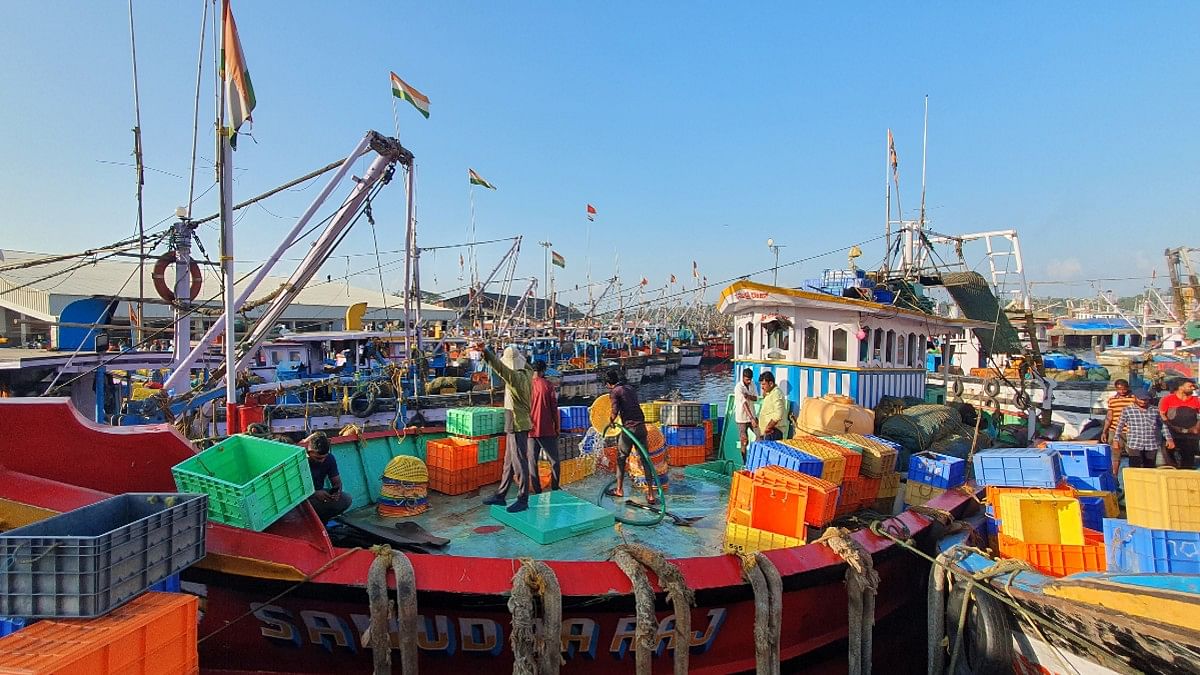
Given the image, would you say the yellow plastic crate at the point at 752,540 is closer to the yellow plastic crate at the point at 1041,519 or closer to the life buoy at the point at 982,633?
the life buoy at the point at 982,633

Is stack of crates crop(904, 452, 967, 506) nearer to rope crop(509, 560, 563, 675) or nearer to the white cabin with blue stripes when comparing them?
the white cabin with blue stripes

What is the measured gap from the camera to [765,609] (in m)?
4.08

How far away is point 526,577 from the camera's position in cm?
370

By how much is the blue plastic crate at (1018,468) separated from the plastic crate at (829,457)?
1.23m

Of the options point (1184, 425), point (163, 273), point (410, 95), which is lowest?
point (1184, 425)

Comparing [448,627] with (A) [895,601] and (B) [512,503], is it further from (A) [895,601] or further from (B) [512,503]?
(A) [895,601]

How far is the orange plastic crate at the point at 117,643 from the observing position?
240 centimetres

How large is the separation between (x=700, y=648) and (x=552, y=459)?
2860mm

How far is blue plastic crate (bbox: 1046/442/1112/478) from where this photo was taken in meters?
6.23

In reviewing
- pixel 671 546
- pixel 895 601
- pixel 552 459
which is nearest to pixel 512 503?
pixel 552 459

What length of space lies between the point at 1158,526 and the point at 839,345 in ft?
18.4

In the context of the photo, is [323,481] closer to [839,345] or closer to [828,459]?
[828,459]

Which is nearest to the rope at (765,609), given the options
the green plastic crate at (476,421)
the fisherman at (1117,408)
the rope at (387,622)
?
the rope at (387,622)

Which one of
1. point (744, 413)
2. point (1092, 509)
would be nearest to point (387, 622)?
point (744, 413)
